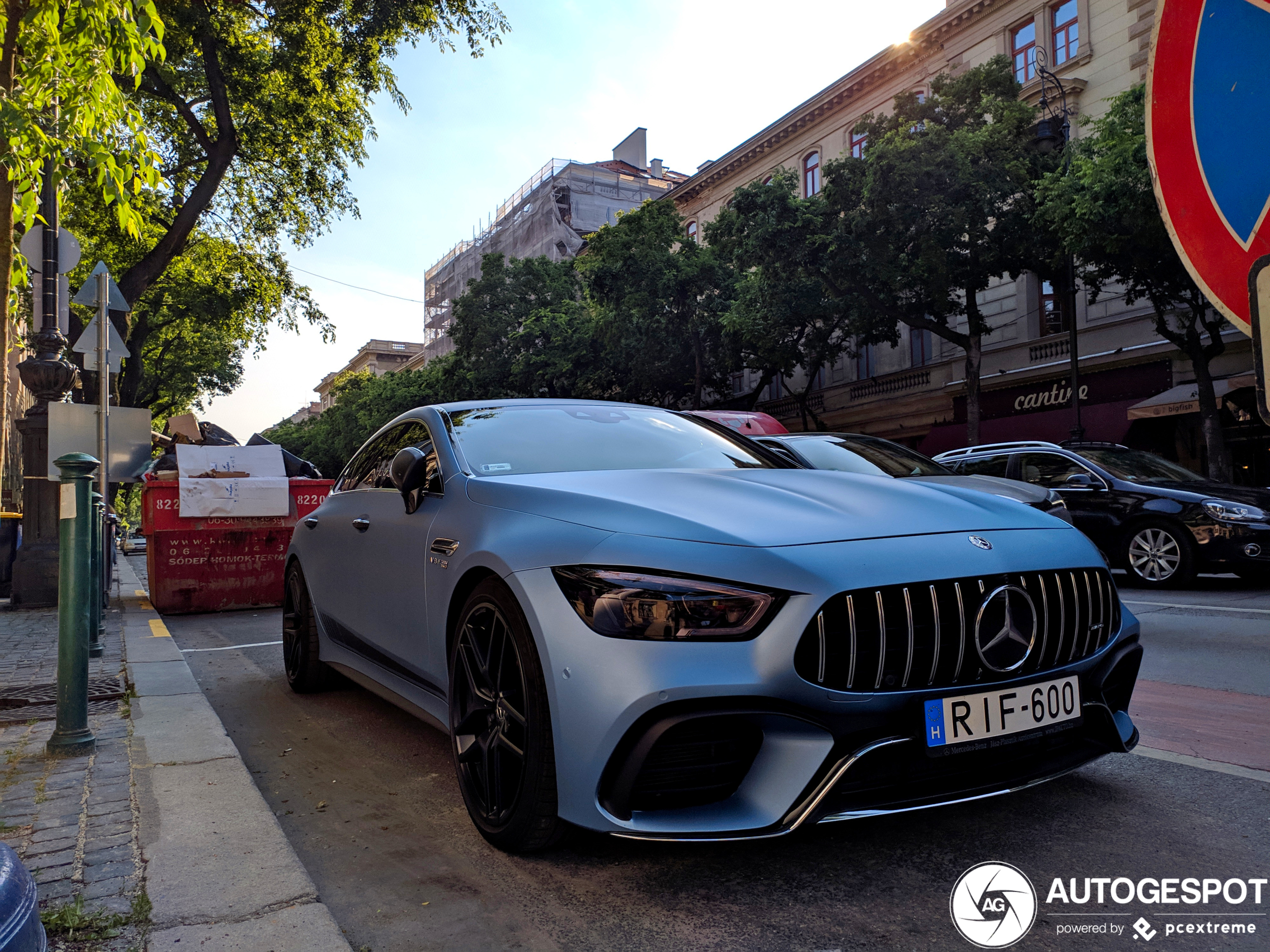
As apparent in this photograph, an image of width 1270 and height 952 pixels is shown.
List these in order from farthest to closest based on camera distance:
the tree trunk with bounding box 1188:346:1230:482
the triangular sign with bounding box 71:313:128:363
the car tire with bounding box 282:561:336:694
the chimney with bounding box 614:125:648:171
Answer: the chimney with bounding box 614:125:648:171 → the tree trunk with bounding box 1188:346:1230:482 → the triangular sign with bounding box 71:313:128:363 → the car tire with bounding box 282:561:336:694

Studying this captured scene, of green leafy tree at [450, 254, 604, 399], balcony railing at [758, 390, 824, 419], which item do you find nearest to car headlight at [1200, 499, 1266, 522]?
balcony railing at [758, 390, 824, 419]

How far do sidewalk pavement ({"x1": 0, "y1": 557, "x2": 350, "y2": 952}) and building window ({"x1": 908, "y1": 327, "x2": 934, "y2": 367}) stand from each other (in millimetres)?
26648

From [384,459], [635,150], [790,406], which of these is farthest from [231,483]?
[635,150]

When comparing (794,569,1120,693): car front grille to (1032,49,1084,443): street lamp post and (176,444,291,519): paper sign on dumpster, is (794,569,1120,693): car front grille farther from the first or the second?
(1032,49,1084,443): street lamp post

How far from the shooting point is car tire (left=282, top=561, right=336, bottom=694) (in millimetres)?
5207

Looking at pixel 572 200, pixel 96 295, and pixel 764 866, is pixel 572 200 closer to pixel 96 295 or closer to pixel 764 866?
pixel 96 295

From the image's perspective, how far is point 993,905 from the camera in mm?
2385

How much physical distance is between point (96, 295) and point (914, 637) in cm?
948

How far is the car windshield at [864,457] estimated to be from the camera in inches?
321

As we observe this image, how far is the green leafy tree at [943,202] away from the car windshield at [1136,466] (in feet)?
34.1

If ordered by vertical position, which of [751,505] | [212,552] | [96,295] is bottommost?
[212,552]

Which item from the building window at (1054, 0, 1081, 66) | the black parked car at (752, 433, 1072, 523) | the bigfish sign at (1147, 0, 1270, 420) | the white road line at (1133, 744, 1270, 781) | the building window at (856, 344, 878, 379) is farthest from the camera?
the building window at (856, 344, 878, 379)

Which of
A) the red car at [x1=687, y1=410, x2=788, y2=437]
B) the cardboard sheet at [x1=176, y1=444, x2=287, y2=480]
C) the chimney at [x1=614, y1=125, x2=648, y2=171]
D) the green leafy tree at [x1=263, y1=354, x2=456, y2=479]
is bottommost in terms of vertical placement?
the cardboard sheet at [x1=176, y1=444, x2=287, y2=480]

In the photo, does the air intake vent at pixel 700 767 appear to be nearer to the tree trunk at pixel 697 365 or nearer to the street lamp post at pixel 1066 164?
the street lamp post at pixel 1066 164
